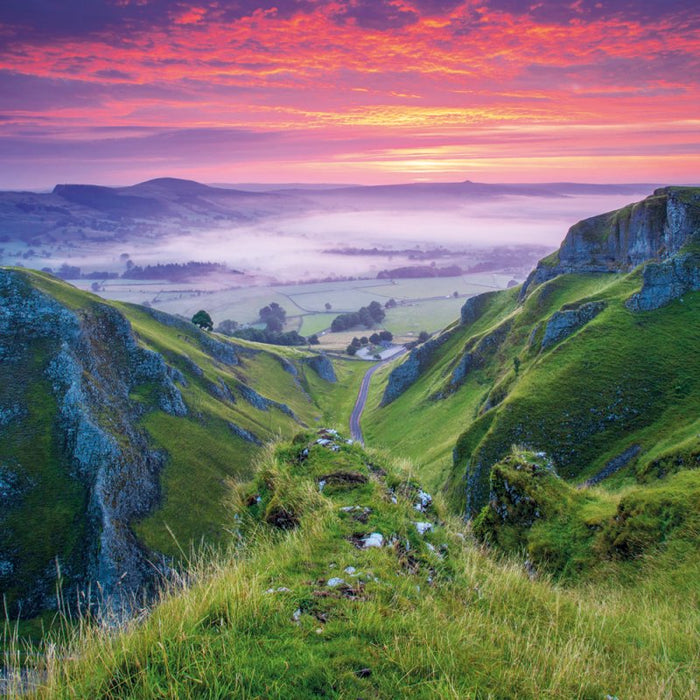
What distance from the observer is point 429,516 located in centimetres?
1568

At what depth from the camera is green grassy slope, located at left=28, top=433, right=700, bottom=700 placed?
6648 millimetres

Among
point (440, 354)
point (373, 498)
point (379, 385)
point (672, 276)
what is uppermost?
point (672, 276)

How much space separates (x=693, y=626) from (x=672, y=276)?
63.8 metres

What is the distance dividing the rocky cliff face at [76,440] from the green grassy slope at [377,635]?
31.6 m

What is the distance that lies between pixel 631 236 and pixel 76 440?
94.5m

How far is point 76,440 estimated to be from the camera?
48125 mm

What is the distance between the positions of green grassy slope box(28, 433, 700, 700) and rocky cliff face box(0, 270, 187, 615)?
31616 mm

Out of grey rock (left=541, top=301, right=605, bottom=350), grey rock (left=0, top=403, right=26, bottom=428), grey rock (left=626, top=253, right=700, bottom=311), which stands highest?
grey rock (left=626, top=253, right=700, bottom=311)

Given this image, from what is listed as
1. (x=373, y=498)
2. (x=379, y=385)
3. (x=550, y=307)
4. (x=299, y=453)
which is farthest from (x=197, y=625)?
(x=379, y=385)

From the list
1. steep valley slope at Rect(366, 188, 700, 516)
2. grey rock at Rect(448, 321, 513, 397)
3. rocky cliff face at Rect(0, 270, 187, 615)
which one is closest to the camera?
rocky cliff face at Rect(0, 270, 187, 615)

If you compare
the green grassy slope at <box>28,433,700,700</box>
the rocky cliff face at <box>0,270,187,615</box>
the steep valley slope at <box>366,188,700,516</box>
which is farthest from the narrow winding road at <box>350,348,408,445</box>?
the green grassy slope at <box>28,433,700,700</box>

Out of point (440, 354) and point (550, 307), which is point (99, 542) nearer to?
point (550, 307)

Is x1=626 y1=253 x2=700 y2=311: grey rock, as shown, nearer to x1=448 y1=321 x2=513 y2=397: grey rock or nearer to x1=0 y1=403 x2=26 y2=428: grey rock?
x1=448 y1=321 x2=513 y2=397: grey rock

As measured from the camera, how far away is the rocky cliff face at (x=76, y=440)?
4172cm
